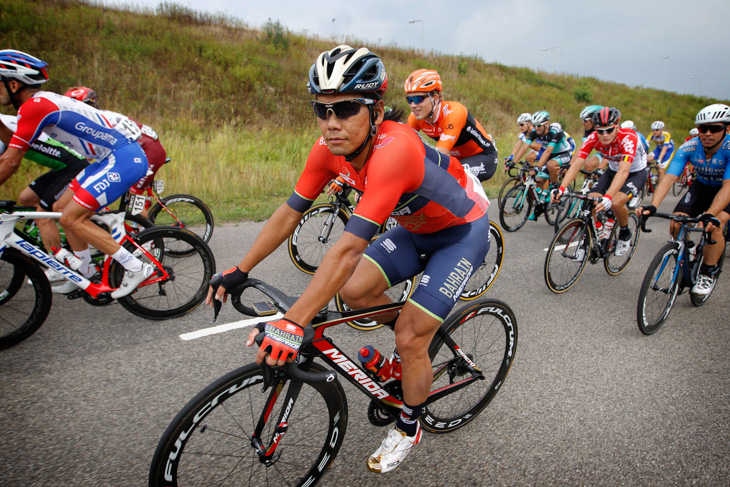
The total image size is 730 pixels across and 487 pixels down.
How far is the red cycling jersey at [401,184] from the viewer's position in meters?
1.83

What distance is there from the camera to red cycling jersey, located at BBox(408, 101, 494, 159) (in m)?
5.07

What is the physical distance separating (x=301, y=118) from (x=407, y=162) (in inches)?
535

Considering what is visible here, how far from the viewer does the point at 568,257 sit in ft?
16.8

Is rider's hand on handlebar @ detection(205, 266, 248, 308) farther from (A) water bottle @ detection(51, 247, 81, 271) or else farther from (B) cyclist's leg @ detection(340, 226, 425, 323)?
(A) water bottle @ detection(51, 247, 81, 271)

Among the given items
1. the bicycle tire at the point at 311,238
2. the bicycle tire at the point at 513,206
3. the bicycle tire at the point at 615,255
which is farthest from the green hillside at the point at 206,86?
the bicycle tire at the point at 615,255

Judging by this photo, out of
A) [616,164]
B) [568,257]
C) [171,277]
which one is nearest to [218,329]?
[171,277]

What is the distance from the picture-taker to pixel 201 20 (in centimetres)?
2014

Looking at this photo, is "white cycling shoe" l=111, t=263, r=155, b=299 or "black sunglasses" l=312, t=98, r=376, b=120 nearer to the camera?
"black sunglasses" l=312, t=98, r=376, b=120

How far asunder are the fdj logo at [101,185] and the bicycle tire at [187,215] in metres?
1.84

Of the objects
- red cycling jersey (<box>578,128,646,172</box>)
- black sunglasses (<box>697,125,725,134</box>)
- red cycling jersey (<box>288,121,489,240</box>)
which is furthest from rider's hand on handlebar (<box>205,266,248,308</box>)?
red cycling jersey (<box>578,128,646,172</box>)

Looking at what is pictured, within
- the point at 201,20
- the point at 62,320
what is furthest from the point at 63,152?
the point at 201,20

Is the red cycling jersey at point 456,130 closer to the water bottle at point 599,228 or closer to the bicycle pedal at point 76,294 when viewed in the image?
the water bottle at point 599,228

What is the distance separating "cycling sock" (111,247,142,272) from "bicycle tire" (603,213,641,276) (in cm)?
573

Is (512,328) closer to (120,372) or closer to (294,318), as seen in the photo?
(294,318)
